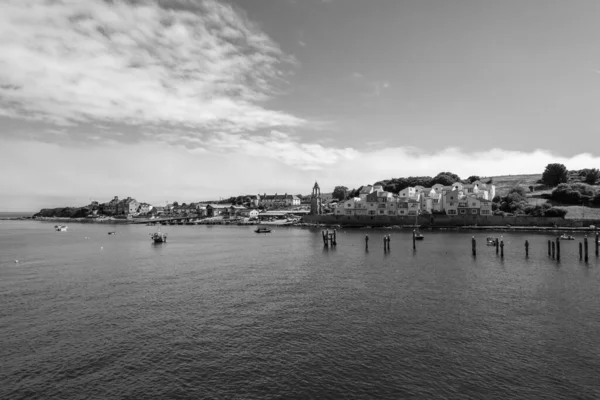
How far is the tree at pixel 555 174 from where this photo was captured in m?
156

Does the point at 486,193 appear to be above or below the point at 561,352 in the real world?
above

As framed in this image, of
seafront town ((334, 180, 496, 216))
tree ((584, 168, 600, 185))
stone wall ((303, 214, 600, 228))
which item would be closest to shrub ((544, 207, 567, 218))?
stone wall ((303, 214, 600, 228))

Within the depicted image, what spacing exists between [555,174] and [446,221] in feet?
A: 253

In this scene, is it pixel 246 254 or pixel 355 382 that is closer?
pixel 355 382

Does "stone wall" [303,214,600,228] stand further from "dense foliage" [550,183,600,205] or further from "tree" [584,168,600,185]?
"tree" [584,168,600,185]

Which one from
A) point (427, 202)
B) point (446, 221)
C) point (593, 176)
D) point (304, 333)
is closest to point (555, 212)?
point (446, 221)

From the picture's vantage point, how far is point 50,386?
18.1 m

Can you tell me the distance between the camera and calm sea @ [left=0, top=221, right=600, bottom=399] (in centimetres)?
1797

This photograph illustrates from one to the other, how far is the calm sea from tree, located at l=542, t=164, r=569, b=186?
136m

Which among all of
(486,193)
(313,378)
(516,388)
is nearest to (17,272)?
(313,378)

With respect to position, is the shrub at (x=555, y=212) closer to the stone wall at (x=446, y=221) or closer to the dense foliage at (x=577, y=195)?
the stone wall at (x=446, y=221)

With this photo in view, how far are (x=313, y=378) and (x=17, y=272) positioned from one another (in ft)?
155

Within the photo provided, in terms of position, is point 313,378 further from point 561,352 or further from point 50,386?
point 561,352

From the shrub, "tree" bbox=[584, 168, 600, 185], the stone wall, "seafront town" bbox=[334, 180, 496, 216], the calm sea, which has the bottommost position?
the calm sea
